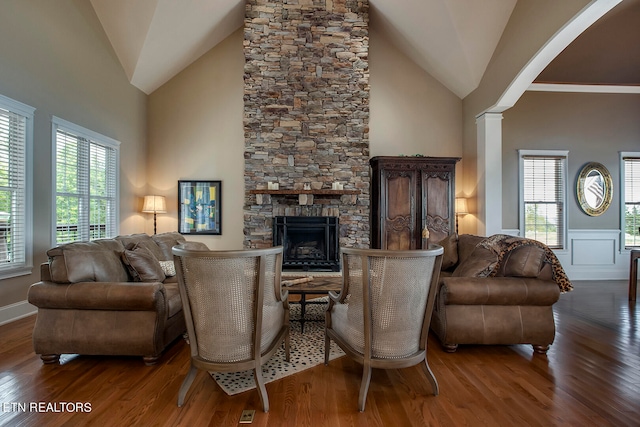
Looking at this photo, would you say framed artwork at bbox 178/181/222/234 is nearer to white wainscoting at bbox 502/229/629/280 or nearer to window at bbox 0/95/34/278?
window at bbox 0/95/34/278

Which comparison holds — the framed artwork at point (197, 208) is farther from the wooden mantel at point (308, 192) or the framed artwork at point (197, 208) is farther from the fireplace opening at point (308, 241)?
the fireplace opening at point (308, 241)

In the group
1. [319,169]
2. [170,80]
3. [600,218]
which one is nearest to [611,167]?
[600,218]

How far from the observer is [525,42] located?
4.42 metres

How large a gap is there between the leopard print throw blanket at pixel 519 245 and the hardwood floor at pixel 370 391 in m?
0.62

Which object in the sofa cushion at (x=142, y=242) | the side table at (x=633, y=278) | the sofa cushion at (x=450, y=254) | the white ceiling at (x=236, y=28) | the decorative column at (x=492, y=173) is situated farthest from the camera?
the decorative column at (x=492, y=173)

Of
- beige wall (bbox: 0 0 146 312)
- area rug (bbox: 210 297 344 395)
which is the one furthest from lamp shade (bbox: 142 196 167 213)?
area rug (bbox: 210 297 344 395)

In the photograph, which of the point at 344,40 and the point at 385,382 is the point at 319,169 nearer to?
the point at 344,40

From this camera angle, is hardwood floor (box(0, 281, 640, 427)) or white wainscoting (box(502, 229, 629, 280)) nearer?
hardwood floor (box(0, 281, 640, 427))

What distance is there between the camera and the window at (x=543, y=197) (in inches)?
239

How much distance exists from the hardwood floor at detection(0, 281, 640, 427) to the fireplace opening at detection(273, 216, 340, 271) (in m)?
3.14

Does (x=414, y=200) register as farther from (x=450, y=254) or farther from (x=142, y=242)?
(x=142, y=242)

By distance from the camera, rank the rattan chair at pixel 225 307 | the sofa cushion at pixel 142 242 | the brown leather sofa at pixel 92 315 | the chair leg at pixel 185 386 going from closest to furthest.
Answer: the rattan chair at pixel 225 307
the chair leg at pixel 185 386
the brown leather sofa at pixel 92 315
the sofa cushion at pixel 142 242

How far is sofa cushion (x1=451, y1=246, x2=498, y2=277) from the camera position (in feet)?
9.66

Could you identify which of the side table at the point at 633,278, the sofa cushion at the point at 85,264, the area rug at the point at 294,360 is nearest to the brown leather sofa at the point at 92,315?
the sofa cushion at the point at 85,264
